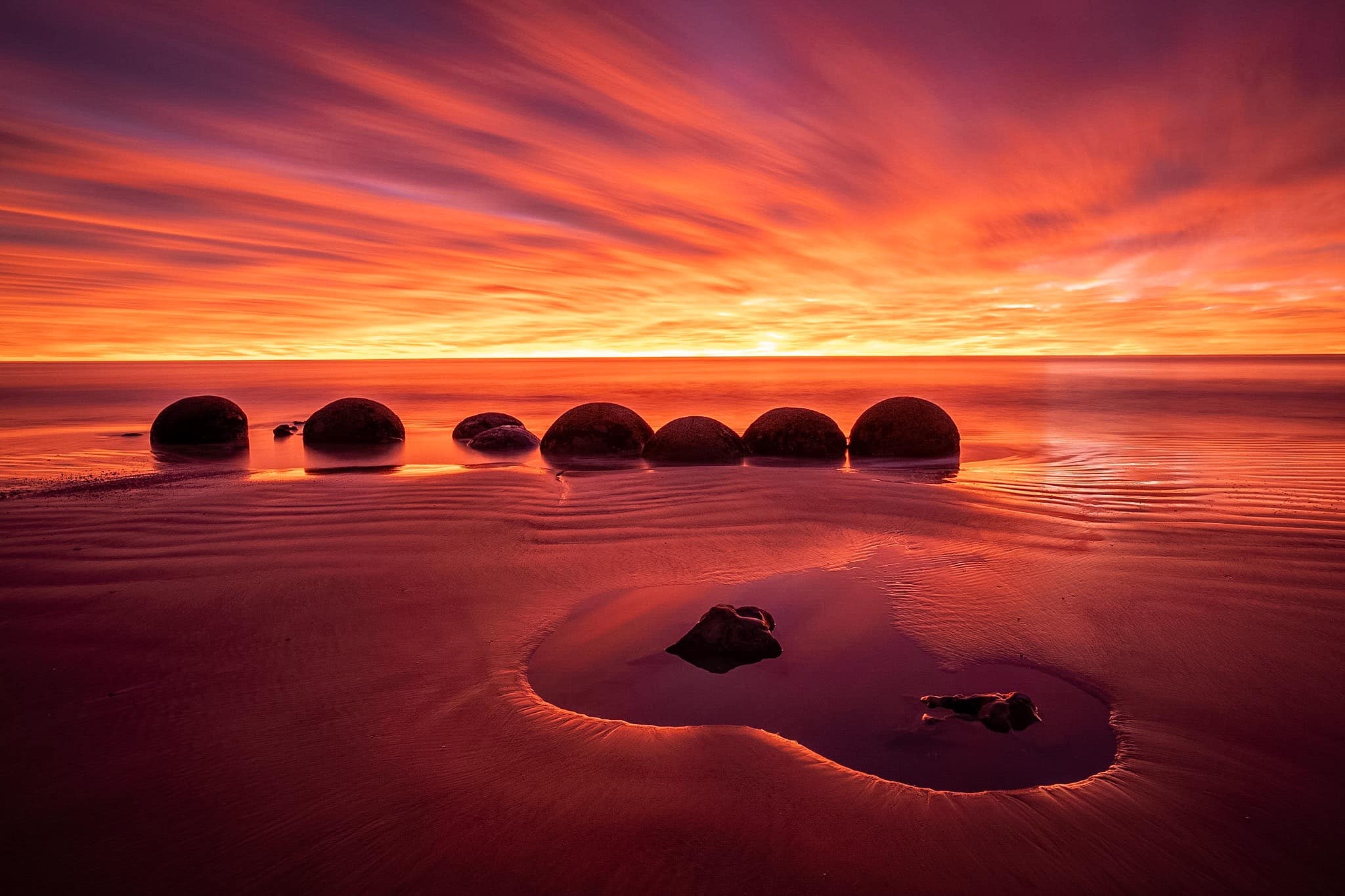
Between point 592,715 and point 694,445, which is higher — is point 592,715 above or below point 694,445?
below

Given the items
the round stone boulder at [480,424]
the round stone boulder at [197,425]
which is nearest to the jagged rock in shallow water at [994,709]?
the round stone boulder at [480,424]

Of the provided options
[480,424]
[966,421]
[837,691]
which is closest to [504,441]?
[480,424]

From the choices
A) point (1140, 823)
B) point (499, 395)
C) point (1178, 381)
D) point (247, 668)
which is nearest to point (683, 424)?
point (247, 668)

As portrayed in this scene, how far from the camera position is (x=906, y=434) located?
35.8 feet

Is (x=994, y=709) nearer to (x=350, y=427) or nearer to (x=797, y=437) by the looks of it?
(x=797, y=437)

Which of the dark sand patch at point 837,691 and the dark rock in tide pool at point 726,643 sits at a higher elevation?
the dark rock in tide pool at point 726,643

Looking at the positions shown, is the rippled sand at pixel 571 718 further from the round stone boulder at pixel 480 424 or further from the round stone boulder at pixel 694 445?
the round stone boulder at pixel 480 424

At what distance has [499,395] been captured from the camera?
3359 cm

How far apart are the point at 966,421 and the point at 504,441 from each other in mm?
13795

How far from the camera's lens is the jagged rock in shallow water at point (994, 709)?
9.16ft

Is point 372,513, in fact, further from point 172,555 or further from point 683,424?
point 683,424

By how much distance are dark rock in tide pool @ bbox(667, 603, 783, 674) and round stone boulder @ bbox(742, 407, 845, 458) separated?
7575mm

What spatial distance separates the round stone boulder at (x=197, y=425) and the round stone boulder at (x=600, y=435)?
6541 mm

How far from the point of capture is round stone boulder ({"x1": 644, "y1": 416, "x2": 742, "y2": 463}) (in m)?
10.4
